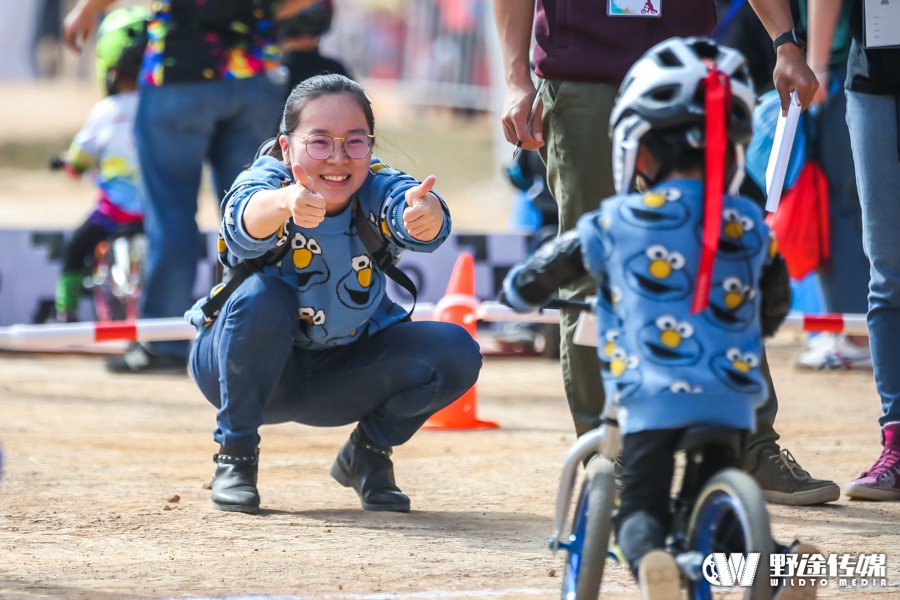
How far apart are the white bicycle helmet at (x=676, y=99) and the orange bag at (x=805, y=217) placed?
169 inches

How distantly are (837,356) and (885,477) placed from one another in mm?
3296

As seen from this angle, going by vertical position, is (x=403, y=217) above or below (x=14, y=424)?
above

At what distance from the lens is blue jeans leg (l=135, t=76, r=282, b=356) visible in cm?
721

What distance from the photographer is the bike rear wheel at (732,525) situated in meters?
2.93

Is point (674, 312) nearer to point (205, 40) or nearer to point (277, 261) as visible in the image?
point (277, 261)

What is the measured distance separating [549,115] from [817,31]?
127 centimetres

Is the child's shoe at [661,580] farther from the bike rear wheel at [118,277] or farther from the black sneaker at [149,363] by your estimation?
the bike rear wheel at [118,277]

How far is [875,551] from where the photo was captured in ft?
13.3

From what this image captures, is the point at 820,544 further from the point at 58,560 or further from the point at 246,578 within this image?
the point at 58,560

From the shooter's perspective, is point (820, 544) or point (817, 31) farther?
point (817, 31)

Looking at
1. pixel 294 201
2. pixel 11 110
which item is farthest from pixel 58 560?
pixel 11 110

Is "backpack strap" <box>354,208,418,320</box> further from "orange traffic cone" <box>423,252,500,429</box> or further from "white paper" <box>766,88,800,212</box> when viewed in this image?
"orange traffic cone" <box>423,252,500,429</box>
